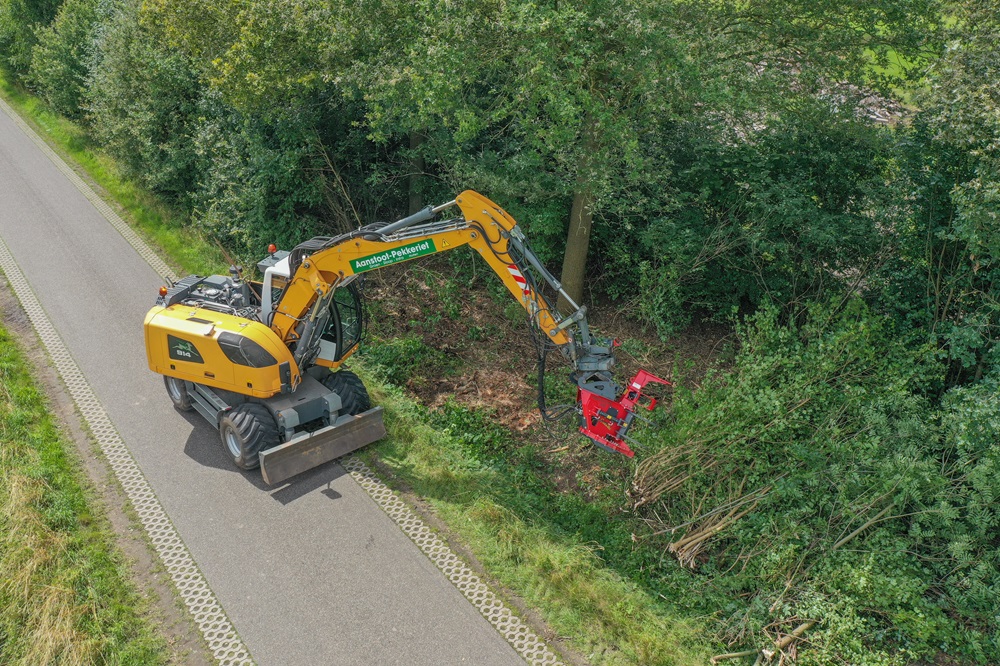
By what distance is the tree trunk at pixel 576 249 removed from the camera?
40.7 ft

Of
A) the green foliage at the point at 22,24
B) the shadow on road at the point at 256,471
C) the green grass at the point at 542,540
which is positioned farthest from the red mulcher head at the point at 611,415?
the green foliage at the point at 22,24

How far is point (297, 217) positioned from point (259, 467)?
6697 millimetres

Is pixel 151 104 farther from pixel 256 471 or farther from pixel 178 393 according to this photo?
pixel 256 471

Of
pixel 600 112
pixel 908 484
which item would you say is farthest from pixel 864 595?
pixel 600 112

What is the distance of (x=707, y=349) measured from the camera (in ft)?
41.6

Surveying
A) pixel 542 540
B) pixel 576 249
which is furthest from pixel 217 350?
pixel 576 249

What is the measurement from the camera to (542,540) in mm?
8977

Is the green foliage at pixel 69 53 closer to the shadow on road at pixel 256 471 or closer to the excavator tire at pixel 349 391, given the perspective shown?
the shadow on road at pixel 256 471

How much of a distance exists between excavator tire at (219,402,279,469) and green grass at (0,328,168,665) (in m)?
1.79

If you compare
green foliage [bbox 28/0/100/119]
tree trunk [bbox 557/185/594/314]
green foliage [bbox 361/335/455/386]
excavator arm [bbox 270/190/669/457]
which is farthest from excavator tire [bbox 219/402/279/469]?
green foliage [bbox 28/0/100/119]

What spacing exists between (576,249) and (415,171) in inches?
165

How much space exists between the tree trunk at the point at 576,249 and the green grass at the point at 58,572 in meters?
7.96

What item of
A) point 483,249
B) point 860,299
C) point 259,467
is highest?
point 483,249

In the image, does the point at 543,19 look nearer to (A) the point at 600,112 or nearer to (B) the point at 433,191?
(A) the point at 600,112
